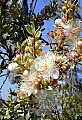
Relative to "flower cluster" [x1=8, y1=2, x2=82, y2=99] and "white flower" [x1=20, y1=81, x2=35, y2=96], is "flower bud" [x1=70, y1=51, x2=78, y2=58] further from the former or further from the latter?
"white flower" [x1=20, y1=81, x2=35, y2=96]

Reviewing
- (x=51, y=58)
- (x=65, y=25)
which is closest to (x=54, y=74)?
(x=51, y=58)

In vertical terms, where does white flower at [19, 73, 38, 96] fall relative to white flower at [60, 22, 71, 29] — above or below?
below

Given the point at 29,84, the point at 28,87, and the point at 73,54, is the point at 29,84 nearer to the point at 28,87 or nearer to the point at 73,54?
the point at 28,87

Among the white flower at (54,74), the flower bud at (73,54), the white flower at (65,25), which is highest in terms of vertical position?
the white flower at (65,25)

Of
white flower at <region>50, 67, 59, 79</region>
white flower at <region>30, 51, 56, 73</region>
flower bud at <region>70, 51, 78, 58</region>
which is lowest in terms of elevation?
white flower at <region>50, 67, 59, 79</region>

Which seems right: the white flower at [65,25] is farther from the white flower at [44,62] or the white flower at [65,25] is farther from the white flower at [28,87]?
the white flower at [28,87]

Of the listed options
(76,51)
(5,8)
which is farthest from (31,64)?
(5,8)

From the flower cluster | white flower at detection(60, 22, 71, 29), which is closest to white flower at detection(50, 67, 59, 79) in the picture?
the flower cluster

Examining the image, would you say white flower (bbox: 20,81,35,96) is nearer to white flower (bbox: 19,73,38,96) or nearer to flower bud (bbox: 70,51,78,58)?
white flower (bbox: 19,73,38,96)

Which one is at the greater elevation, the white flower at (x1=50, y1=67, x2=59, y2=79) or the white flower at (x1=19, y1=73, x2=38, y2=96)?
the white flower at (x1=50, y1=67, x2=59, y2=79)

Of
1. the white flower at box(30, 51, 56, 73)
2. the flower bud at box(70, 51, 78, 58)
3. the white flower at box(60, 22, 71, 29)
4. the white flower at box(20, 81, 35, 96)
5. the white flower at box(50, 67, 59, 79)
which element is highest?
the white flower at box(60, 22, 71, 29)

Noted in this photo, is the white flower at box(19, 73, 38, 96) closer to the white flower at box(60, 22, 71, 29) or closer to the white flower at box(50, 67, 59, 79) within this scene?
the white flower at box(50, 67, 59, 79)

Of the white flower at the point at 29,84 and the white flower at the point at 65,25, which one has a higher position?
the white flower at the point at 65,25

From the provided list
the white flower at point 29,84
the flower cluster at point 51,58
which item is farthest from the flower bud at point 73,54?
the white flower at point 29,84
